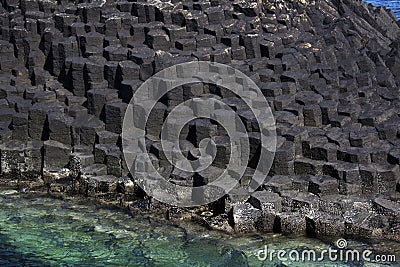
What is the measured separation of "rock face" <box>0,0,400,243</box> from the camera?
442 inches

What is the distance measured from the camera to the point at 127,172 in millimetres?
12195

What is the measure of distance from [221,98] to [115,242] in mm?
3067

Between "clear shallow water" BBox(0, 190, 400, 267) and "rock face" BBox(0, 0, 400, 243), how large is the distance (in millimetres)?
335

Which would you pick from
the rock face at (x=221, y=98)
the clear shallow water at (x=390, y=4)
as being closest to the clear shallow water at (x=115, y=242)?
the rock face at (x=221, y=98)

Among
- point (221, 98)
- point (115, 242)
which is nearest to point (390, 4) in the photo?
point (221, 98)

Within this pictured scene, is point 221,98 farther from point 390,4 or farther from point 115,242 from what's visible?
point 390,4

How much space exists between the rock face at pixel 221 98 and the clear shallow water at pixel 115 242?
1.10 feet

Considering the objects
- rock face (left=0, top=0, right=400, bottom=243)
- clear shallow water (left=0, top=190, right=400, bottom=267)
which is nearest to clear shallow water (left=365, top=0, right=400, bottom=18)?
rock face (left=0, top=0, right=400, bottom=243)

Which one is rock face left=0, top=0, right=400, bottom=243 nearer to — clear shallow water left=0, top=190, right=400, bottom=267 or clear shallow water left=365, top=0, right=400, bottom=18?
clear shallow water left=0, top=190, right=400, bottom=267

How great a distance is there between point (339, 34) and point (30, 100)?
18.6 ft

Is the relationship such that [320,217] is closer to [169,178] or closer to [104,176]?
[169,178]

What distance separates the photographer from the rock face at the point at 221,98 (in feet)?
36.8

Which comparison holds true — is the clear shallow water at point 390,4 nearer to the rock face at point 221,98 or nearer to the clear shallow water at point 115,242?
the rock face at point 221,98

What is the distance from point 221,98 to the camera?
12.7 meters
